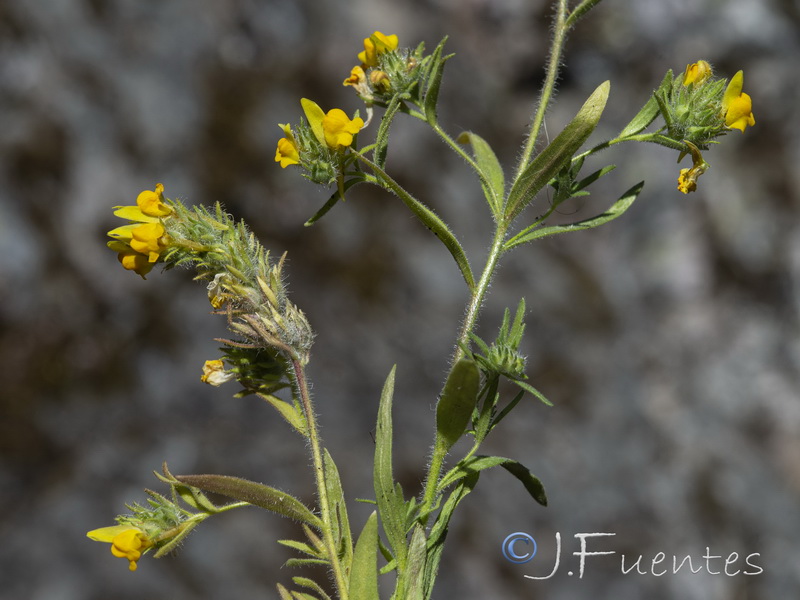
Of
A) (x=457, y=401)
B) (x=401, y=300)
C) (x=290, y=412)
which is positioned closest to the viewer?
(x=457, y=401)

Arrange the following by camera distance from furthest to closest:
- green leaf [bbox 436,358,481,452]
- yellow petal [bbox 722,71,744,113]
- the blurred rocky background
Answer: the blurred rocky background < yellow petal [bbox 722,71,744,113] < green leaf [bbox 436,358,481,452]

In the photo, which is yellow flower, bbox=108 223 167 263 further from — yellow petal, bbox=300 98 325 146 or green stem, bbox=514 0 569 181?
green stem, bbox=514 0 569 181

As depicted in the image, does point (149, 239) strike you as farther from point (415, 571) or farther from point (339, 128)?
point (415, 571)

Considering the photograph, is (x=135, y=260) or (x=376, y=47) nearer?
(x=135, y=260)

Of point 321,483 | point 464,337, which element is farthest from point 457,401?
point 321,483

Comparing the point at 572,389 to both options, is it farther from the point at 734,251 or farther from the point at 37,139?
the point at 37,139

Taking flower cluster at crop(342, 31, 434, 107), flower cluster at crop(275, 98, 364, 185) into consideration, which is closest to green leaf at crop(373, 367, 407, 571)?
flower cluster at crop(275, 98, 364, 185)

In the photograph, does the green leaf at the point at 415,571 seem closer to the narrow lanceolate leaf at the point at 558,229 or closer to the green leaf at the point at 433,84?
the narrow lanceolate leaf at the point at 558,229

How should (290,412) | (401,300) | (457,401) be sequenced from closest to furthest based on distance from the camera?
(457,401)
(290,412)
(401,300)
